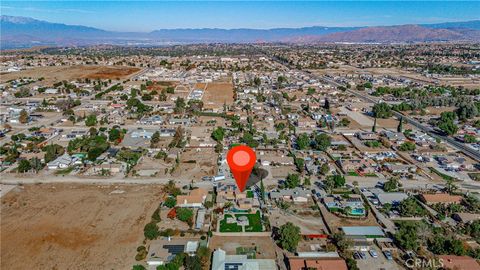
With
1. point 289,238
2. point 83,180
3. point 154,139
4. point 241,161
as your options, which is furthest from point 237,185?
point 154,139

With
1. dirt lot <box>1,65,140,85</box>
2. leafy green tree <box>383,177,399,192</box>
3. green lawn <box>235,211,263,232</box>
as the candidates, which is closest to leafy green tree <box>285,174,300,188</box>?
green lawn <box>235,211,263,232</box>

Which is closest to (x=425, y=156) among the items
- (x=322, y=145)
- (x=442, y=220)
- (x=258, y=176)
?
(x=322, y=145)

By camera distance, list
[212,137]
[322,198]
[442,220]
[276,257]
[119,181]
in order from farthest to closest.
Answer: [212,137]
[119,181]
[322,198]
[442,220]
[276,257]

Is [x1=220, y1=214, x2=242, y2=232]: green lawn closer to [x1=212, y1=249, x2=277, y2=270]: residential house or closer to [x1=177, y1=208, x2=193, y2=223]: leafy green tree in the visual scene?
[x1=177, y1=208, x2=193, y2=223]: leafy green tree

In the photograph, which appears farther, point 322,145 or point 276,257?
point 322,145

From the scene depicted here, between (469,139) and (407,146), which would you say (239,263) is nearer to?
(407,146)

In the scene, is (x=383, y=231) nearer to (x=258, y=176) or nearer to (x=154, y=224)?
(x=258, y=176)

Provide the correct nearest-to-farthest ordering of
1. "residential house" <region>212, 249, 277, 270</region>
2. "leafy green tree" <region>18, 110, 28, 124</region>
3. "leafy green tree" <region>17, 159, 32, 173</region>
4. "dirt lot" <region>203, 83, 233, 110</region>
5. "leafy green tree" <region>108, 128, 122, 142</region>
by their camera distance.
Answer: "residential house" <region>212, 249, 277, 270</region>
"leafy green tree" <region>17, 159, 32, 173</region>
"leafy green tree" <region>108, 128, 122, 142</region>
"leafy green tree" <region>18, 110, 28, 124</region>
"dirt lot" <region>203, 83, 233, 110</region>
